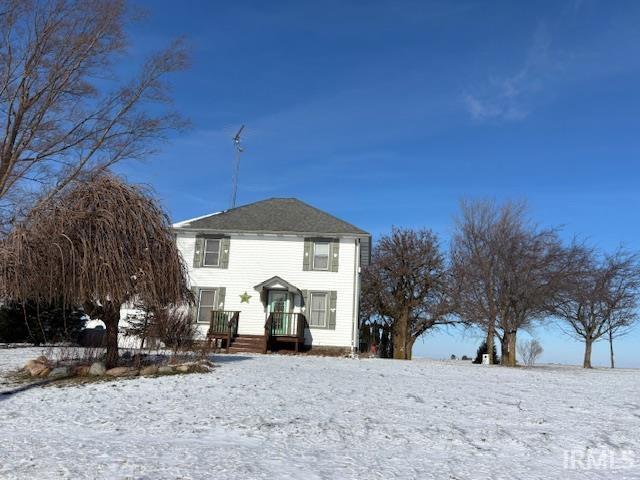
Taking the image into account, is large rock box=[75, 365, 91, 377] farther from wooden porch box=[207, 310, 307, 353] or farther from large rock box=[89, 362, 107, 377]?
wooden porch box=[207, 310, 307, 353]

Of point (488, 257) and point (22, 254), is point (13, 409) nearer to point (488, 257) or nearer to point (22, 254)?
point (22, 254)

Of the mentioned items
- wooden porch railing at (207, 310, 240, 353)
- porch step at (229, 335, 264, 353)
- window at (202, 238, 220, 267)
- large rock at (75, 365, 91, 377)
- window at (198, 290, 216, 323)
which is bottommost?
large rock at (75, 365, 91, 377)

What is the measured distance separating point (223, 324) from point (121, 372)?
1073 centimetres

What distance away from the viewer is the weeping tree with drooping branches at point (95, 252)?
10641mm

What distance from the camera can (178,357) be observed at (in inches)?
526

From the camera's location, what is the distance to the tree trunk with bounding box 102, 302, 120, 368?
11914 mm

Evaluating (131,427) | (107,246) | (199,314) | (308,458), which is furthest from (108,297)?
(199,314)

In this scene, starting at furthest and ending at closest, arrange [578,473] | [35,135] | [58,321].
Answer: [58,321], [35,135], [578,473]

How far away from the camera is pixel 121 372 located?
452 inches

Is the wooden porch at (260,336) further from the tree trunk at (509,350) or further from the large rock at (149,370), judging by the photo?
the large rock at (149,370)

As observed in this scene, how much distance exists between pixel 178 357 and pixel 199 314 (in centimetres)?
997

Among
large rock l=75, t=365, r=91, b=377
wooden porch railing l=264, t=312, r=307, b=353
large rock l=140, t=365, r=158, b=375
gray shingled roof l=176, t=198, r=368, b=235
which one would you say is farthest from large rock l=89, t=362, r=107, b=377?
gray shingled roof l=176, t=198, r=368, b=235

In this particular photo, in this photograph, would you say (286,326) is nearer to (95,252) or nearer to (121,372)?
(121,372)

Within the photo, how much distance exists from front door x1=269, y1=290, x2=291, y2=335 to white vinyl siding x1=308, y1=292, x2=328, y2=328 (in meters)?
1.06
